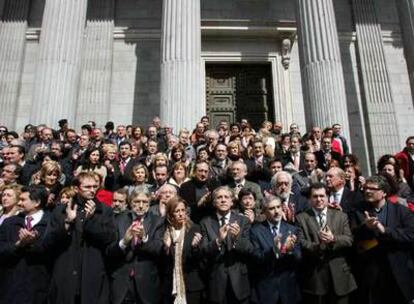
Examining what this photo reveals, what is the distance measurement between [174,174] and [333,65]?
746cm

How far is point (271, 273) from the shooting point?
15.9ft

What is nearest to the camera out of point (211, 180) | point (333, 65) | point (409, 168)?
point (211, 180)

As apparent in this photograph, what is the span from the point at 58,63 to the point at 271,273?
9.88m

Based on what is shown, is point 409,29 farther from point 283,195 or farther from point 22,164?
point 22,164

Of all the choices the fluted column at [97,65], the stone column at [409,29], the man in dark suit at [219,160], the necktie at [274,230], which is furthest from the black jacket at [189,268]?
the stone column at [409,29]

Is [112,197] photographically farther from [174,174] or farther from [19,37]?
[19,37]

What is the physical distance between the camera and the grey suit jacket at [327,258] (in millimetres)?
4754

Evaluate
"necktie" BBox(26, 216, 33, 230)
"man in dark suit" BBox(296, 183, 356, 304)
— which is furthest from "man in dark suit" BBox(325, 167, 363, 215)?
"necktie" BBox(26, 216, 33, 230)

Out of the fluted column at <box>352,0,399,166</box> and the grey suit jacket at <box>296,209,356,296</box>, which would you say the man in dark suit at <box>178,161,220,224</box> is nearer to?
the grey suit jacket at <box>296,209,356,296</box>

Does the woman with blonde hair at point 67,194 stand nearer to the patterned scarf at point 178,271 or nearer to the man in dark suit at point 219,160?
the patterned scarf at point 178,271

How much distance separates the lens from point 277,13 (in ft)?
54.5

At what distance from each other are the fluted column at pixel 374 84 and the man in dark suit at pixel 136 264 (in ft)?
40.9

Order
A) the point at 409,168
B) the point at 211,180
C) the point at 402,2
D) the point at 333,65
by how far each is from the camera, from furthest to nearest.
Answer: the point at 402,2 < the point at 333,65 < the point at 409,168 < the point at 211,180

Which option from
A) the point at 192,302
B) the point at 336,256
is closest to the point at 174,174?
the point at 192,302
